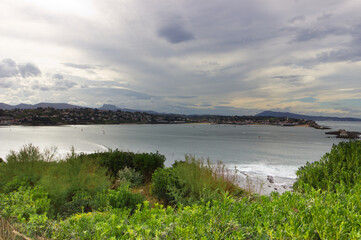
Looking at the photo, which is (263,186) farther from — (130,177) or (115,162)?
(115,162)

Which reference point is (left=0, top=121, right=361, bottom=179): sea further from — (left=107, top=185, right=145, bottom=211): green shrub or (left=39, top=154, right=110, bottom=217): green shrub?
(left=107, top=185, right=145, bottom=211): green shrub

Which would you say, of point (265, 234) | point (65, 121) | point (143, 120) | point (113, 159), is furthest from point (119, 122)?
point (265, 234)

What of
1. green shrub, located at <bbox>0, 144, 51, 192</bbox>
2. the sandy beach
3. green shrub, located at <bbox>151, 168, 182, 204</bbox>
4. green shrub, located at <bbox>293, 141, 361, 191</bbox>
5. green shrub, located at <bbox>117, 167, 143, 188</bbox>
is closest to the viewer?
green shrub, located at <bbox>293, 141, 361, 191</bbox>

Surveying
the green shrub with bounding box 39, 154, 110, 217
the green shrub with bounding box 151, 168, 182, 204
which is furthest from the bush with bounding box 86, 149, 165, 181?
the green shrub with bounding box 151, 168, 182, 204

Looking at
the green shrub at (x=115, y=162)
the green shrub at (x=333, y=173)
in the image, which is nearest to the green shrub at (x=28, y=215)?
the green shrub at (x=333, y=173)

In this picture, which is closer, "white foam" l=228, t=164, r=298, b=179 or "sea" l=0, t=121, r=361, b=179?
"white foam" l=228, t=164, r=298, b=179

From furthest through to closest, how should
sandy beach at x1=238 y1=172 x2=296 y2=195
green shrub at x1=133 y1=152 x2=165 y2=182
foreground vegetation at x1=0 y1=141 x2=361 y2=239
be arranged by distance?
green shrub at x1=133 y1=152 x2=165 y2=182
sandy beach at x1=238 y1=172 x2=296 y2=195
foreground vegetation at x1=0 y1=141 x2=361 y2=239

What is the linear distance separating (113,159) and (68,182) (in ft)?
15.2

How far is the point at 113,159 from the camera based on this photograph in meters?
11.5

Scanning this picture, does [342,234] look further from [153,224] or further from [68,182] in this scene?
[68,182]

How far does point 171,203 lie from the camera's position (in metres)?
7.36

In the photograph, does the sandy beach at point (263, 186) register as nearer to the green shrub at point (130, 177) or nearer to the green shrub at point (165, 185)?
the green shrub at point (165, 185)

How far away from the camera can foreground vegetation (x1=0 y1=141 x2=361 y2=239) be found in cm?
238

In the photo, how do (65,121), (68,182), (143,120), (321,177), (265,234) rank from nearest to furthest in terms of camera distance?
1. (265,234)
2. (321,177)
3. (68,182)
4. (65,121)
5. (143,120)
